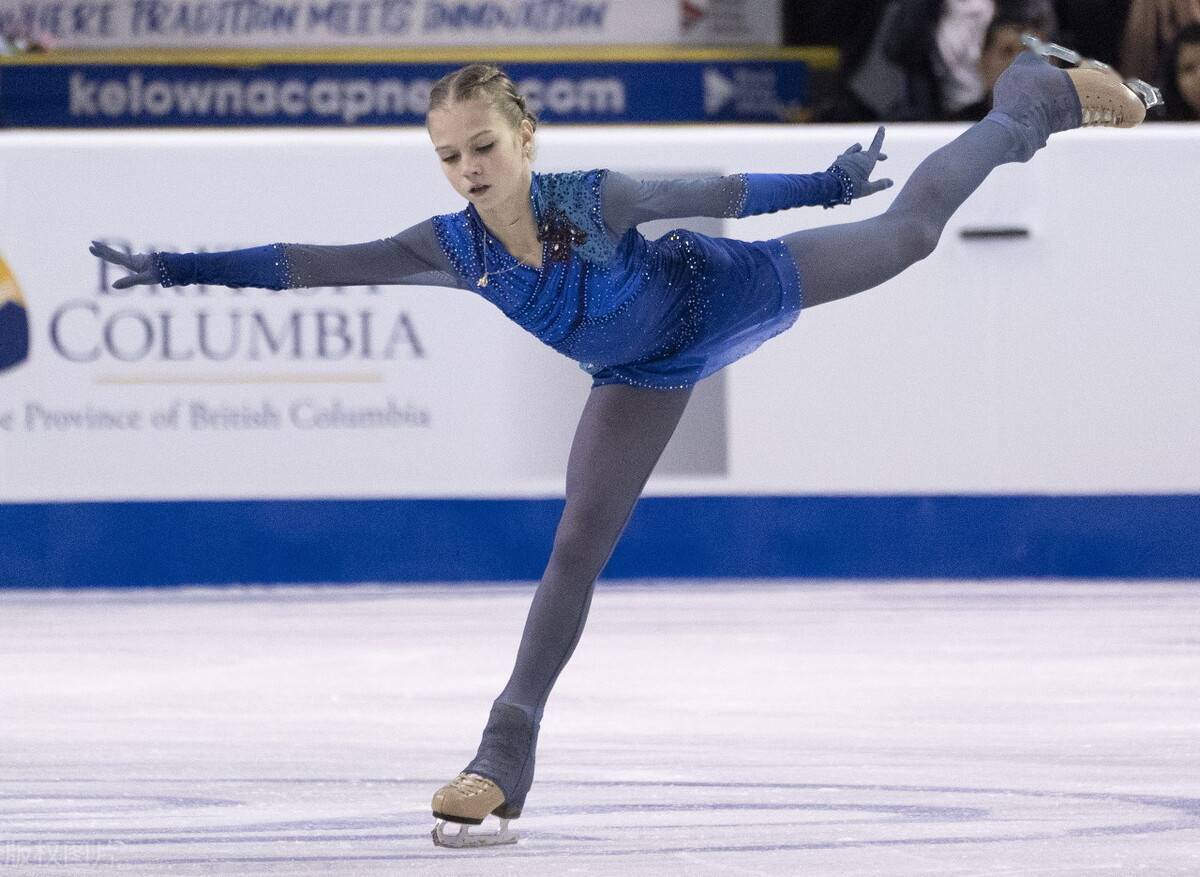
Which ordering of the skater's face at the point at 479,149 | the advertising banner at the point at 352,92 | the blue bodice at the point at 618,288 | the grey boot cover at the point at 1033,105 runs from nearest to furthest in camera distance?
the skater's face at the point at 479,149, the blue bodice at the point at 618,288, the grey boot cover at the point at 1033,105, the advertising banner at the point at 352,92

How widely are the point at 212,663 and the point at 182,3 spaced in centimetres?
409

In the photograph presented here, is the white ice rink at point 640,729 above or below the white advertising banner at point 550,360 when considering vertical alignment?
below

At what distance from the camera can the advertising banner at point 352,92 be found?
786 cm

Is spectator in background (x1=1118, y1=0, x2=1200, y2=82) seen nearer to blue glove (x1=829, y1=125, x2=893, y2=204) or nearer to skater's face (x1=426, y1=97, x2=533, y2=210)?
blue glove (x1=829, y1=125, x2=893, y2=204)

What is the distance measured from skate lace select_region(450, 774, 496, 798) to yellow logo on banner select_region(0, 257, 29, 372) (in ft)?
11.4

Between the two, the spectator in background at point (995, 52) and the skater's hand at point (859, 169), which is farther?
the spectator in background at point (995, 52)

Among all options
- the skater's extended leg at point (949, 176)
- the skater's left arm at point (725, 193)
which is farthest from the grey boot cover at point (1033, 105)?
the skater's left arm at point (725, 193)

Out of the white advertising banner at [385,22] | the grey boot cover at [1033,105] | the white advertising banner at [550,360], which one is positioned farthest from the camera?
the white advertising banner at [385,22]

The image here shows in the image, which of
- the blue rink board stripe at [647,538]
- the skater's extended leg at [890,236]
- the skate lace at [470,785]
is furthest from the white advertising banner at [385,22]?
the skate lace at [470,785]

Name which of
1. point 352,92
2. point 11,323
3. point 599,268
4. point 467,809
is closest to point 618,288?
point 599,268

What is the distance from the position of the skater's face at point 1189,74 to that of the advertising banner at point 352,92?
74.0 inches

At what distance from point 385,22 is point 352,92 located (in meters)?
0.36

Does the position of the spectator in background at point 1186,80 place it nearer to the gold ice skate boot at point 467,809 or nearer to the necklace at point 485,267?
the necklace at point 485,267

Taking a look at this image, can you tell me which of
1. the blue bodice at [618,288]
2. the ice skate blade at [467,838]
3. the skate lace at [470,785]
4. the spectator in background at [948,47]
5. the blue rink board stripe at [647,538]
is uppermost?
the spectator in background at [948,47]
